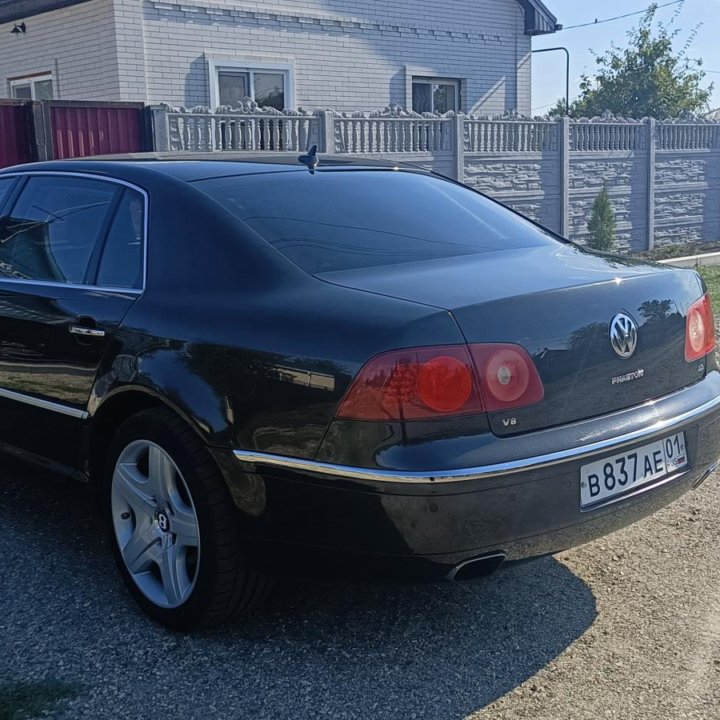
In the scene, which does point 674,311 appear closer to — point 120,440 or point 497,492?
point 497,492

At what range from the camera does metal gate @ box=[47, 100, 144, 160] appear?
10359 mm

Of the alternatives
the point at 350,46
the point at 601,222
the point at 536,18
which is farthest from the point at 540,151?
the point at 536,18

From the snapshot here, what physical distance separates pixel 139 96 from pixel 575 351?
11.9m

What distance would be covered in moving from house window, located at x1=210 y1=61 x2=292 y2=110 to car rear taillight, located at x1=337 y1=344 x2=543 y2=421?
1247cm

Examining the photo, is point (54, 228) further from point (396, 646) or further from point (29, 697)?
point (396, 646)

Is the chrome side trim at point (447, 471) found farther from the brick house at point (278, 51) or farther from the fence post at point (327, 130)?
the brick house at point (278, 51)

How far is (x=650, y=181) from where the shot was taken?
15.3 metres

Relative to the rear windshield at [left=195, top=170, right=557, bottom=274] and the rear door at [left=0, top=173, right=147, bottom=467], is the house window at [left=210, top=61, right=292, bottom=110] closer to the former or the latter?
the rear door at [left=0, top=173, right=147, bottom=467]

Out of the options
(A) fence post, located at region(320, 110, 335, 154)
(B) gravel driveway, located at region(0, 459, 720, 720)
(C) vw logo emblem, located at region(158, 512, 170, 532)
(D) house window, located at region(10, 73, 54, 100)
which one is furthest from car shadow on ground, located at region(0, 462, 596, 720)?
(D) house window, located at region(10, 73, 54, 100)

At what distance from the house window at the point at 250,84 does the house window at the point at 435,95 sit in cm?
293

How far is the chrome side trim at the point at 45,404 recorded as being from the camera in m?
3.58

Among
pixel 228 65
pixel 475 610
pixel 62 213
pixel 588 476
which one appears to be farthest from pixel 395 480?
pixel 228 65

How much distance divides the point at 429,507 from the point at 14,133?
8697 millimetres

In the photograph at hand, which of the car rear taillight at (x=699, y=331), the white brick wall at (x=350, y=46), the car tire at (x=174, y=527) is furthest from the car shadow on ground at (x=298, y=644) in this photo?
the white brick wall at (x=350, y=46)
